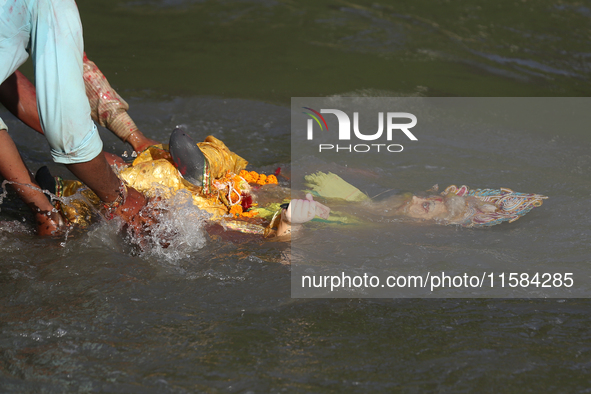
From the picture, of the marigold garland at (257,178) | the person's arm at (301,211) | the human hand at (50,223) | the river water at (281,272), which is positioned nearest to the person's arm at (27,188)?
the human hand at (50,223)

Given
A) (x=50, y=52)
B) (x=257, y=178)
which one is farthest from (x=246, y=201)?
(x=50, y=52)

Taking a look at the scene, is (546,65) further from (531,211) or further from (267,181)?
(267,181)

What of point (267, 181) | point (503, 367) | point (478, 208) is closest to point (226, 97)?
point (267, 181)

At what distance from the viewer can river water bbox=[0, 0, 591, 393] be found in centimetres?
214

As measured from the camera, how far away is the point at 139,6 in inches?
284

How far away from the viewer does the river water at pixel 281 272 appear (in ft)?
7.03

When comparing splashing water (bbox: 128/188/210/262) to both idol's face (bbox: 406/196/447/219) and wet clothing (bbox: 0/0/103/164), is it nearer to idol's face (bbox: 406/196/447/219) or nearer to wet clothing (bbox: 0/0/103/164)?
wet clothing (bbox: 0/0/103/164)

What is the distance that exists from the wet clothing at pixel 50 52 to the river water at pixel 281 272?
0.83 m

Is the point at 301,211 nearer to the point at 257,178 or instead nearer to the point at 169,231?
the point at 169,231

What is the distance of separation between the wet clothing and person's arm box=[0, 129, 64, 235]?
0.46 m

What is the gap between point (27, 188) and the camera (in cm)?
281

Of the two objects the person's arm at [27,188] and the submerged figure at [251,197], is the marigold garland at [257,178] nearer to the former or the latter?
the submerged figure at [251,197]

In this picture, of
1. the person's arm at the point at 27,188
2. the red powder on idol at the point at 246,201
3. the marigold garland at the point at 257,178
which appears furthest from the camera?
the marigold garland at the point at 257,178

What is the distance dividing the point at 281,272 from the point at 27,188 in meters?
1.33
